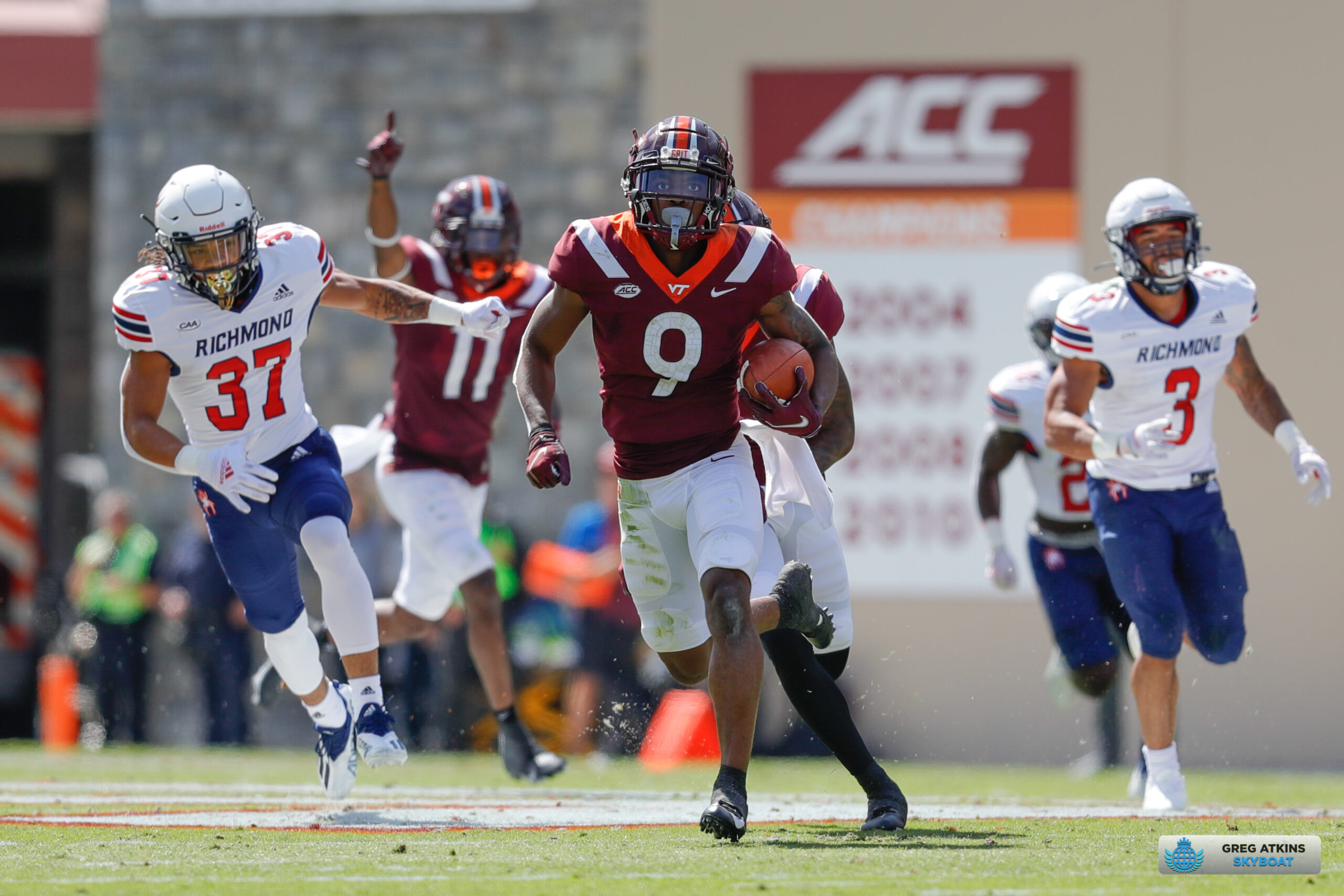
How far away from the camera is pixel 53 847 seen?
4926 millimetres

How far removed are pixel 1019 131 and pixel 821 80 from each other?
1.32 metres

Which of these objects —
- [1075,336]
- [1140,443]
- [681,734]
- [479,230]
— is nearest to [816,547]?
[1140,443]

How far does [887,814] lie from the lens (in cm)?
518

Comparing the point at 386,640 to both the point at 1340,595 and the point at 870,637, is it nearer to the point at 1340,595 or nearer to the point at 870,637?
the point at 870,637

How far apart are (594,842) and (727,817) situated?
1.43ft

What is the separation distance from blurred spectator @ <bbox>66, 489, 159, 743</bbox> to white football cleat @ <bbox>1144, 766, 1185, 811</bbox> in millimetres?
6870

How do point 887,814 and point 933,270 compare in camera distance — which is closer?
point 887,814

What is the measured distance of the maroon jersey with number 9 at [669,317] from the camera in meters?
5.05

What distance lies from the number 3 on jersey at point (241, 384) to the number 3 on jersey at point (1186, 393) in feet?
9.83

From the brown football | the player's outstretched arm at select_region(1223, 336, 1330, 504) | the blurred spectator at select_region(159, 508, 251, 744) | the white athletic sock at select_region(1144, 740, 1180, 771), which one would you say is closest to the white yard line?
the white athletic sock at select_region(1144, 740, 1180, 771)

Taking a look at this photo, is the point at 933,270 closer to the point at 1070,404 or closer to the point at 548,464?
the point at 1070,404

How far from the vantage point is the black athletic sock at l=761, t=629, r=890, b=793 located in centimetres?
525

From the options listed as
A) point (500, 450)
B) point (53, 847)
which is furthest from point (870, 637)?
point (53, 847)

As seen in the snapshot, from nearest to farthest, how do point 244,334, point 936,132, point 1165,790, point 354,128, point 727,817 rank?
1. point 727,817
2. point 244,334
3. point 1165,790
4. point 936,132
5. point 354,128
